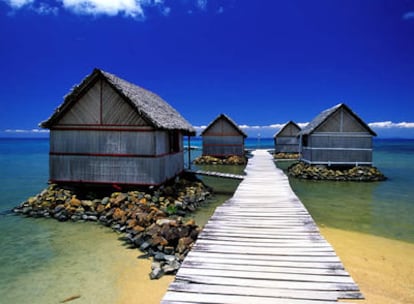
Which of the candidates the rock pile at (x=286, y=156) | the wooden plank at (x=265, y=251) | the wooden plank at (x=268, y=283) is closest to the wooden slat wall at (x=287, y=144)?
the rock pile at (x=286, y=156)

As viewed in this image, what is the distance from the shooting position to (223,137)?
34.8 m

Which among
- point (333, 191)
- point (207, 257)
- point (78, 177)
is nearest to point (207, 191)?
point (78, 177)

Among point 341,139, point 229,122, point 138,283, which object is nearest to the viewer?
point 138,283

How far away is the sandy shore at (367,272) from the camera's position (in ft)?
20.0

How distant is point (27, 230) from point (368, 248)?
11.6 m

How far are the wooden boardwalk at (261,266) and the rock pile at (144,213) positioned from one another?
921mm

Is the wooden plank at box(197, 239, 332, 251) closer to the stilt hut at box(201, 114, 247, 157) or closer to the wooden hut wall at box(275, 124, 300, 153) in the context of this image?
the stilt hut at box(201, 114, 247, 157)

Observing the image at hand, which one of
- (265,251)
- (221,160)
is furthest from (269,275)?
(221,160)

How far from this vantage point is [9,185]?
71.0 feet

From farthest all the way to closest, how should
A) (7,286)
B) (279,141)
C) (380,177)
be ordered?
(279,141) < (380,177) < (7,286)

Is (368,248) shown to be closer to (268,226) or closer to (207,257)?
(268,226)

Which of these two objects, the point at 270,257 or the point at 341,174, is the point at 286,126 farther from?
the point at 270,257

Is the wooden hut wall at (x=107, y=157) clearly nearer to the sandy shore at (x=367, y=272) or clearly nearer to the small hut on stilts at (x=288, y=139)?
the sandy shore at (x=367, y=272)

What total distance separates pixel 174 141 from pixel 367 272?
39.3 ft
